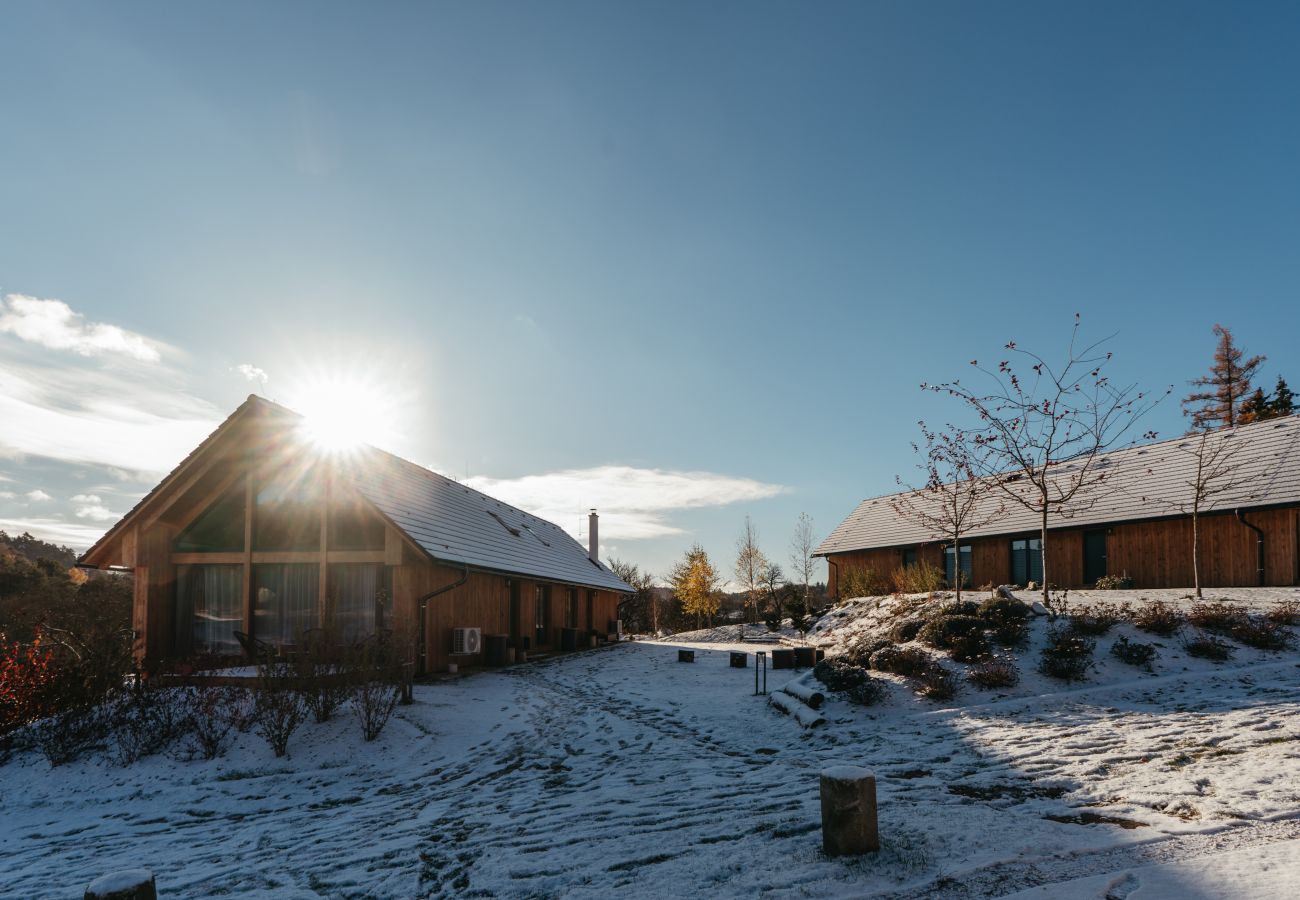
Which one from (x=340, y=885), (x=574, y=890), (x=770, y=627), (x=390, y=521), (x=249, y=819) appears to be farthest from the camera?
(x=770, y=627)

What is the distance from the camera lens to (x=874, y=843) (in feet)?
16.7

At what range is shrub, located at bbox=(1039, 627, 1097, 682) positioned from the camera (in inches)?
442

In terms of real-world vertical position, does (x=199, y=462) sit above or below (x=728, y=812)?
above

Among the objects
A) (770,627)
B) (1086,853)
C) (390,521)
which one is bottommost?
(770,627)

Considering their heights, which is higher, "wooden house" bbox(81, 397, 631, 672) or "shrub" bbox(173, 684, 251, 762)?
"wooden house" bbox(81, 397, 631, 672)

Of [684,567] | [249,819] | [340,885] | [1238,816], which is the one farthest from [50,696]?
[684,567]

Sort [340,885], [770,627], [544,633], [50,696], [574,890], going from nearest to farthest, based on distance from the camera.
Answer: [574,890] → [340,885] → [50,696] → [544,633] → [770,627]

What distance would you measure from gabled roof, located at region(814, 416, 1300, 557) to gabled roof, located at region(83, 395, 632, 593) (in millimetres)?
15693

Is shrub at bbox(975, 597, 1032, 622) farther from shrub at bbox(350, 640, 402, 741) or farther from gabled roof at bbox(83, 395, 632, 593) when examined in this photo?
gabled roof at bbox(83, 395, 632, 593)

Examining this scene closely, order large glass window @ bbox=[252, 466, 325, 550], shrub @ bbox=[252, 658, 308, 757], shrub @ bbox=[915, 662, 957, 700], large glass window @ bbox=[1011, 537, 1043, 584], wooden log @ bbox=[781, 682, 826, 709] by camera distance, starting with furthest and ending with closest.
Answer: large glass window @ bbox=[1011, 537, 1043, 584] → large glass window @ bbox=[252, 466, 325, 550] → wooden log @ bbox=[781, 682, 826, 709] → shrub @ bbox=[915, 662, 957, 700] → shrub @ bbox=[252, 658, 308, 757]

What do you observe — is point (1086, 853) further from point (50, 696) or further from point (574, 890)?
point (50, 696)

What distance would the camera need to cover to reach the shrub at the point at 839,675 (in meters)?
11.2

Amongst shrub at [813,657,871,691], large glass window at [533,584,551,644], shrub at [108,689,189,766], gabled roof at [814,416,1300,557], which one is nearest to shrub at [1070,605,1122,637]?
shrub at [813,657,871,691]

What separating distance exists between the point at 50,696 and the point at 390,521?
605 centimetres
